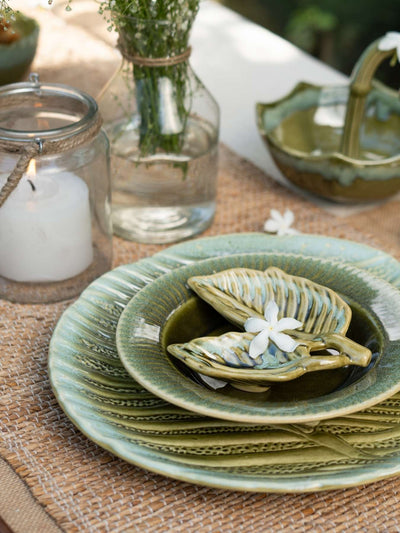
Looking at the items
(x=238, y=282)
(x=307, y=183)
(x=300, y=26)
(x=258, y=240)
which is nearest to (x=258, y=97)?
(x=307, y=183)

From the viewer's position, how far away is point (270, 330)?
570mm

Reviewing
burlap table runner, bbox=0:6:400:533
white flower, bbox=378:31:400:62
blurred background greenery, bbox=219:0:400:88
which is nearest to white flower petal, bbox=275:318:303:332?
burlap table runner, bbox=0:6:400:533

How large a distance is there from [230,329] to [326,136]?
453 millimetres

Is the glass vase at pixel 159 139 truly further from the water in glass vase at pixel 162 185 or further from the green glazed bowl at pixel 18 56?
the green glazed bowl at pixel 18 56

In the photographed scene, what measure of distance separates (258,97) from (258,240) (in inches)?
20.7

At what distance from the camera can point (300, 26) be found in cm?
271

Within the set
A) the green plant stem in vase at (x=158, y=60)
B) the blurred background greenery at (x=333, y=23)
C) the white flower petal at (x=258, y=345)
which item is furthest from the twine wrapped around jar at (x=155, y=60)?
the blurred background greenery at (x=333, y=23)

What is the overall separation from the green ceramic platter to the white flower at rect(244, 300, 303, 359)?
58 mm

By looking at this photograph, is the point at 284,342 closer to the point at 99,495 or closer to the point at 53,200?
the point at 99,495

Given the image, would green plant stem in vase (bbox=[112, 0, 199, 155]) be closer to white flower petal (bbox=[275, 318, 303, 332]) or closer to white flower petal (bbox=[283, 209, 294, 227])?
white flower petal (bbox=[283, 209, 294, 227])

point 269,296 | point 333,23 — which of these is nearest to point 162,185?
point 269,296

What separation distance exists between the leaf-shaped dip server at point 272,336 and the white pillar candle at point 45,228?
0.17 m

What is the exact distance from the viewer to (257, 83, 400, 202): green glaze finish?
34.5 inches

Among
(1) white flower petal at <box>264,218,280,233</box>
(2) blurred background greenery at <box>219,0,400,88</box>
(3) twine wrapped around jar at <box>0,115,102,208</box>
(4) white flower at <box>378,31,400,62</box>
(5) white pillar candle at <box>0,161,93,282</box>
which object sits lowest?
(2) blurred background greenery at <box>219,0,400,88</box>
